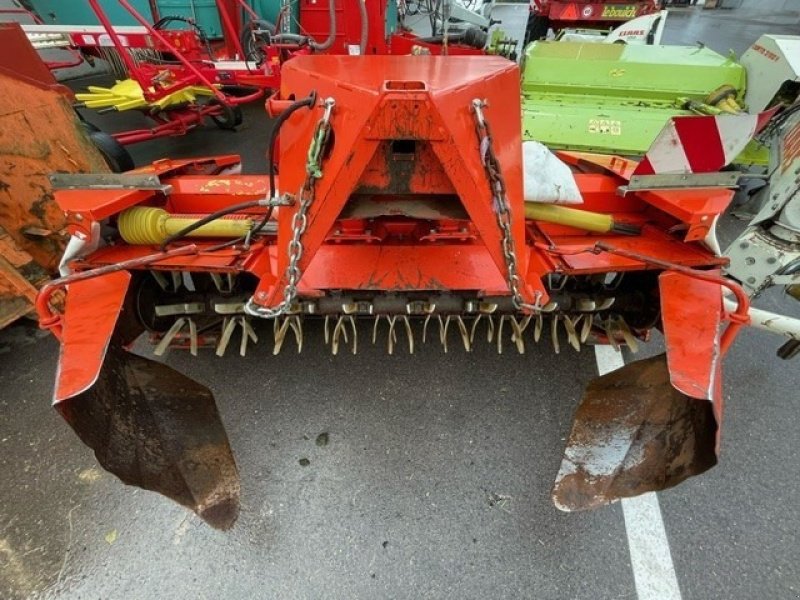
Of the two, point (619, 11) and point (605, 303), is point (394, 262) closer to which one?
point (605, 303)

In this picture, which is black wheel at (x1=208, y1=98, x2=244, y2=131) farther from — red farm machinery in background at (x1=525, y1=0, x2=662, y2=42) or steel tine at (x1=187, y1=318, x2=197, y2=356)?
red farm machinery in background at (x1=525, y1=0, x2=662, y2=42)

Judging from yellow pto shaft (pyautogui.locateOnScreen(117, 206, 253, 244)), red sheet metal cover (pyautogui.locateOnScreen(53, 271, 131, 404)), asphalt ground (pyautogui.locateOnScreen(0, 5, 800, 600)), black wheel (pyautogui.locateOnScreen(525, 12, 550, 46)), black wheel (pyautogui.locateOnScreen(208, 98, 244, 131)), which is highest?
black wheel (pyautogui.locateOnScreen(525, 12, 550, 46))

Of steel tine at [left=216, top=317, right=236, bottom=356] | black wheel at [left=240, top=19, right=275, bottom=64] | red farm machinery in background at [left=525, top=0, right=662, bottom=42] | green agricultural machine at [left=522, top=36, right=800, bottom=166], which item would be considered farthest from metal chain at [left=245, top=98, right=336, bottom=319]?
red farm machinery in background at [left=525, top=0, right=662, bottom=42]

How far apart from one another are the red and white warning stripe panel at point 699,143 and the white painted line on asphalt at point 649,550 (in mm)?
1731

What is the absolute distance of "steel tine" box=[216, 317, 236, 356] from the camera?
2402mm

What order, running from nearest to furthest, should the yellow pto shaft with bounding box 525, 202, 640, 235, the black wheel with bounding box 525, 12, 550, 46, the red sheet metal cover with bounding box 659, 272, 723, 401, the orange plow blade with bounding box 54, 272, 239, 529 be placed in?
the red sheet metal cover with bounding box 659, 272, 723, 401, the orange plow blade with bounding box 54, 272, 239, 529, the yellow pto shaft with bounding box 525, 202, 640, 235, the black wheel with bounding box 525, 12, 550, 46

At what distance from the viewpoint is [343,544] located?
1.97m

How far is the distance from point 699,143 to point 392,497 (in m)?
2.43

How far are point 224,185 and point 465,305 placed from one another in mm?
1600

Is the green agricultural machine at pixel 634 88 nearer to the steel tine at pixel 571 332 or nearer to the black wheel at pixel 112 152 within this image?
the steel tine at pixel 571 332

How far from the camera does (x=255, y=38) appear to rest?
547 cm

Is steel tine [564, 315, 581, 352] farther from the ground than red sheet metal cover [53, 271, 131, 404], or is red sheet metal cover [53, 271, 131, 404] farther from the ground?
red sheet metal cover [53, 271, 131, 404]

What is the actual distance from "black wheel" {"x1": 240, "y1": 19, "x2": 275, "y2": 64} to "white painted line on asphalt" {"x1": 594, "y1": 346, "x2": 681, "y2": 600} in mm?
5730

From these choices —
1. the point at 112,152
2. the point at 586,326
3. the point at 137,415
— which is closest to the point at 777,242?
the point at 586,326
